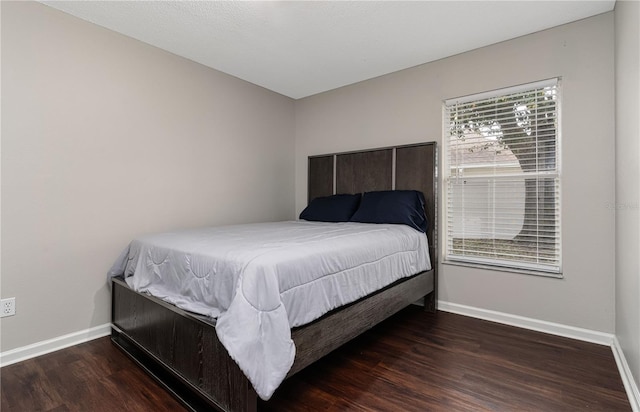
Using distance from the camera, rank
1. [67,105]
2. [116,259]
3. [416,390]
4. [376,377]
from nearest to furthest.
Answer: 1. [416,390]
2. [376,377]
3. [67,105]
4. [116,259]

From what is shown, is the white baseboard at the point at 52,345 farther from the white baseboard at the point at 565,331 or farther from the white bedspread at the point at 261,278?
the white baseboard at the point at 565,331

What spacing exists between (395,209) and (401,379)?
5.06 ft

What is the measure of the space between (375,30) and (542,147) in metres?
1.68

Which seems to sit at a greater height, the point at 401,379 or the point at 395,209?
the point at 395,209

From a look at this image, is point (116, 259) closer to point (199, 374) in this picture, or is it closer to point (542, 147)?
point (199, 374)

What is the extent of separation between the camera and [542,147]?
2639 millimetres

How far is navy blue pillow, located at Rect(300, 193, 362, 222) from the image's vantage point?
3430mm

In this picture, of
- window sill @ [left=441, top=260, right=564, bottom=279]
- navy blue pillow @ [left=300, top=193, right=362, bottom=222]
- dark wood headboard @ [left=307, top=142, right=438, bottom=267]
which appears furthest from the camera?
navy blue pillow @ [left=300, top=193, right=362, bottom=222]

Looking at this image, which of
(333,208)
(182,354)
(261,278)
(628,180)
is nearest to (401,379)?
(261,278)

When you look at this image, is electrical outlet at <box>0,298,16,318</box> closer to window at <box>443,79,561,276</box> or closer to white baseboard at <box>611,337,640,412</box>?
window at <box>443,79,561,276</box>

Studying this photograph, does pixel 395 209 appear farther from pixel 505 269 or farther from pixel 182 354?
pixel 182 354

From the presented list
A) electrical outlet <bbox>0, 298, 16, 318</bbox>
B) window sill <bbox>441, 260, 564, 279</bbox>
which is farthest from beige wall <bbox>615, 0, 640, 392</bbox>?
electrical outlet <bbox>0, 298, 16, 318</bbox>

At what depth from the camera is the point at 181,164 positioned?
3.05m

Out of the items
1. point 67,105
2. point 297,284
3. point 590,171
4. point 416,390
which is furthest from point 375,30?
point 416,390
